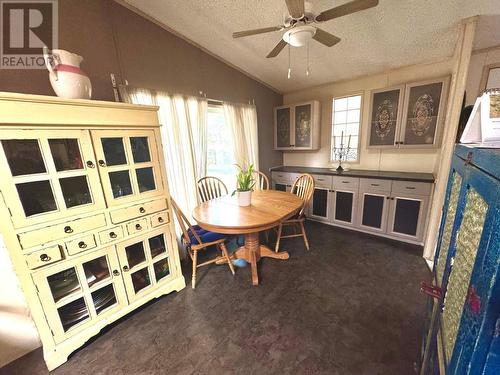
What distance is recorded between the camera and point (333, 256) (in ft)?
7.86

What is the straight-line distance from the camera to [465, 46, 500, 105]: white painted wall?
205 centimetres

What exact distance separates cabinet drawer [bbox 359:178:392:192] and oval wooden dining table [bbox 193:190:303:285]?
1.11 meters

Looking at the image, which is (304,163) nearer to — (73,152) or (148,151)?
(148,151)

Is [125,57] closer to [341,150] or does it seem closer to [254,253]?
[254,253]

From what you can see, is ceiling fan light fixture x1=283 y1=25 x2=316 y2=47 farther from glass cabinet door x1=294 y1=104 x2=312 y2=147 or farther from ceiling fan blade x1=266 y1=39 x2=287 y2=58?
glass cabinet door x1=294 y1=104 x2=312 y2=147

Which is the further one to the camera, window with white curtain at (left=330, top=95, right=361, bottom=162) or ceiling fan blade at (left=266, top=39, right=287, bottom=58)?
window with white curtain at (left=330, top=95, right=361, bottom=162)

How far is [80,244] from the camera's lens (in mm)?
1357

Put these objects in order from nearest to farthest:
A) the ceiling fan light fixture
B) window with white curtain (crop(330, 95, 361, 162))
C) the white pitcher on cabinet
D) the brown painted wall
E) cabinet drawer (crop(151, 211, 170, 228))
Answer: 1. the white pitcher on cabinet
2. the ceiling fan light fixture
3. the brown painted wall
4. cabinet drawer (crop(151, 211, 170, 228))
5. window with white curtain (crop(330, 95, 361, 162))

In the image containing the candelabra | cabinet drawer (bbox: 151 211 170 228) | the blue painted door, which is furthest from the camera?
the candelabra

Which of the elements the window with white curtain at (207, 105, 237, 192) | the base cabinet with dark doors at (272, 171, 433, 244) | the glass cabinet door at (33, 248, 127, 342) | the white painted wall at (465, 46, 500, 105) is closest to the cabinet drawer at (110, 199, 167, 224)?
the glass cabinet door at (33, 248, 127, 342)

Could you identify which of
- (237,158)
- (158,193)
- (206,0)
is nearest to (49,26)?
(206,0)

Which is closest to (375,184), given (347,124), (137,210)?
(347,124)

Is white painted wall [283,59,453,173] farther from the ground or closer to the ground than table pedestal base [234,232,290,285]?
farther from the ground

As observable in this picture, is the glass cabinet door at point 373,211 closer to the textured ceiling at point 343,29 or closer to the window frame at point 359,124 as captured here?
the window frame at point 359,124
